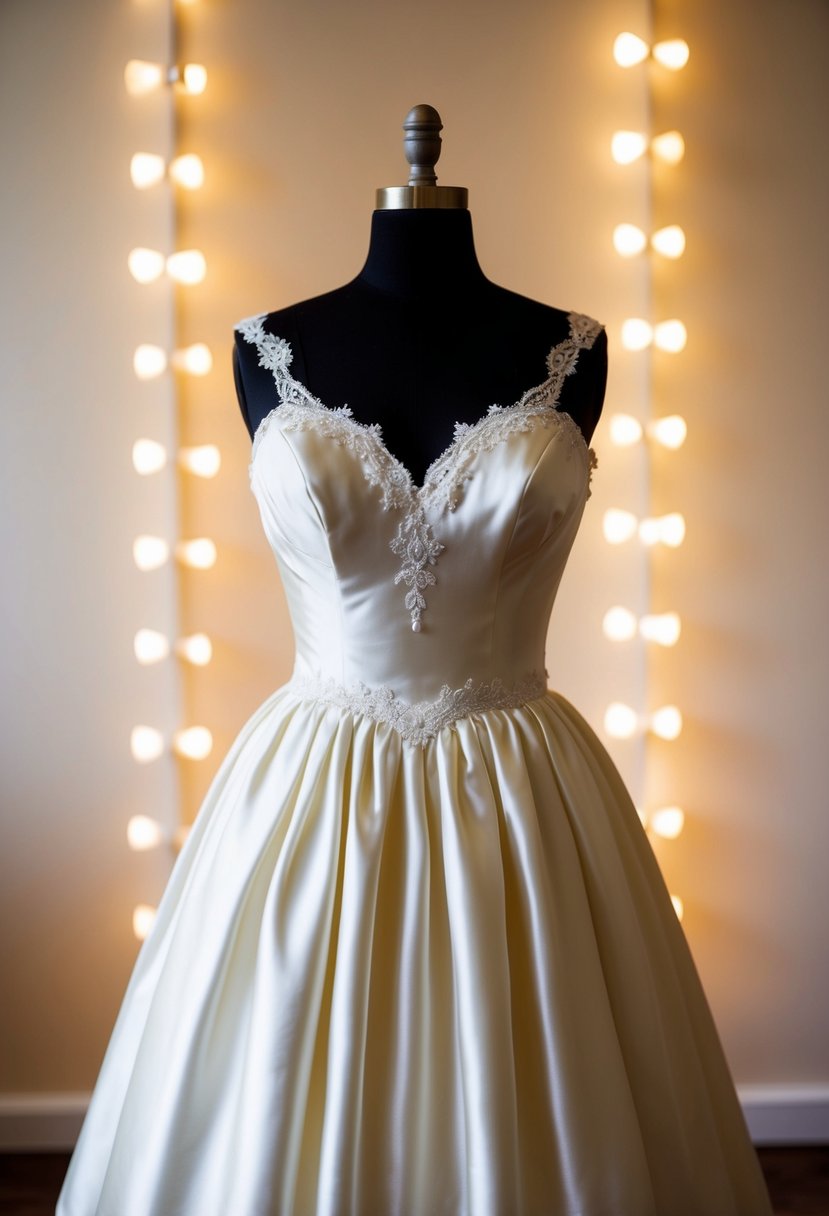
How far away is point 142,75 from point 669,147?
97cm

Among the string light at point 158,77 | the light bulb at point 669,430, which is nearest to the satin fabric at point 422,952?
the light bulb at point 669,430

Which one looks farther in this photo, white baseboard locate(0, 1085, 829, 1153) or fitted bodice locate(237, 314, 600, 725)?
white baseboard locate(0, 1085, 829, 1153)

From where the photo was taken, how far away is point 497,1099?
1.17 m

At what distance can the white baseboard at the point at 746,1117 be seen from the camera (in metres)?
2.23

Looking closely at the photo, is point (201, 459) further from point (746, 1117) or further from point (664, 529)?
point (746, 1117)

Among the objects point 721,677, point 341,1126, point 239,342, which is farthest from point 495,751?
point 721,677

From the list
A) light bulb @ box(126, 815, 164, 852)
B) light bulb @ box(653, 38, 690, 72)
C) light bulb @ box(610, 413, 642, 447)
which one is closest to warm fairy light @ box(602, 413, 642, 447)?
light bulb @ box(610, 413, 642, 447)

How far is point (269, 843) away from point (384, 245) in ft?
2.49

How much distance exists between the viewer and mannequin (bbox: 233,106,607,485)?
141 cm

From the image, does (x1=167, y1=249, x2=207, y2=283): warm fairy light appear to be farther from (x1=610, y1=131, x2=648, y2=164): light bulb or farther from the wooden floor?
the wooden floor

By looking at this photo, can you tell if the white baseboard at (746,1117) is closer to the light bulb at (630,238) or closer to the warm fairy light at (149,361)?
the warm fairy light at (149,361)

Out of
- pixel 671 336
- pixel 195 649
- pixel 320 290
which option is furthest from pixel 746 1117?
pixel 320 290

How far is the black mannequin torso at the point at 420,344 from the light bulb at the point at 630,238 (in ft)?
2.41

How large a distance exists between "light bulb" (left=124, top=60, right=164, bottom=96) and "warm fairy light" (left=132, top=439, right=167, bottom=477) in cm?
64
